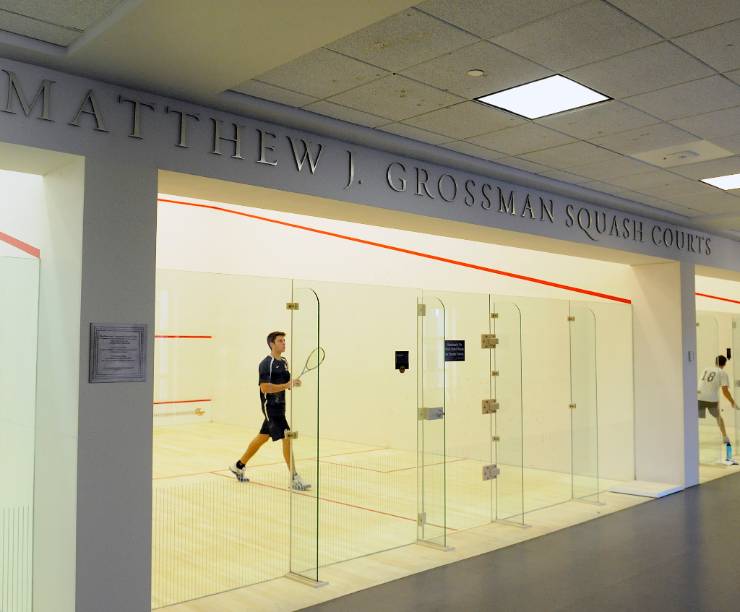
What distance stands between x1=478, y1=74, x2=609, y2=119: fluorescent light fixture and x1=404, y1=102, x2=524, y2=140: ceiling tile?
8 centimetres

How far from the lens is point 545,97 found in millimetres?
4012

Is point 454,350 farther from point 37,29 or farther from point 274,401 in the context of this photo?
point 37,29

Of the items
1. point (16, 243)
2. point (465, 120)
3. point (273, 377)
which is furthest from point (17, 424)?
point (465, 120)

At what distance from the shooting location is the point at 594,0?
9.61ft

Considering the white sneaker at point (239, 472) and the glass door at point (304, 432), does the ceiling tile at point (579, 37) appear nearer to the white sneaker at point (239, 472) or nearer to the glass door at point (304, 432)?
Answer: the glass door at point (304, 432)

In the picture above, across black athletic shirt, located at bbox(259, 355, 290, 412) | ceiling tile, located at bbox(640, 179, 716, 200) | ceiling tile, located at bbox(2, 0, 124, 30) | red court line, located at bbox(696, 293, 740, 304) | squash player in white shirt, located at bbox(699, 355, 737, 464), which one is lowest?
squash player in white shirt, located at bbox(699, 355, 737, 464)

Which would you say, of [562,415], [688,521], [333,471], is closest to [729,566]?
A: [688,521]

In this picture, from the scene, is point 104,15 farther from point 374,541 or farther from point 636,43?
point 374,541

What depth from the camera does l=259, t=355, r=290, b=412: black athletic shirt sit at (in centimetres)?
455

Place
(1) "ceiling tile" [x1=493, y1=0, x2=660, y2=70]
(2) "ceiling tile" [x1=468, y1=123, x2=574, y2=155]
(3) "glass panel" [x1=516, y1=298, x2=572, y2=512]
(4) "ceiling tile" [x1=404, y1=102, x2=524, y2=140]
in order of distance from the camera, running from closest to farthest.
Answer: (1) "ceiling tile" [x1=493, y1=0, x2=660, y2=70]
(4) "ceiling tile" [x1=404, y1=102, x2=524, y2=140]
(2) "ceiling tile" [x1=468, y1=123, x2=574, y2=155]
(3) "glass panel" [x1=516, y1=298, x2=572, y2=512]

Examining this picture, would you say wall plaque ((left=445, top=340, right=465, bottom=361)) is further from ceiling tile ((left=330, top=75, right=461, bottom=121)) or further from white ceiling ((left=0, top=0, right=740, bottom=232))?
ceiling tile ((left=330, top=75, right=461, bottom=121))

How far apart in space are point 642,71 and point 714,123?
1.10 m

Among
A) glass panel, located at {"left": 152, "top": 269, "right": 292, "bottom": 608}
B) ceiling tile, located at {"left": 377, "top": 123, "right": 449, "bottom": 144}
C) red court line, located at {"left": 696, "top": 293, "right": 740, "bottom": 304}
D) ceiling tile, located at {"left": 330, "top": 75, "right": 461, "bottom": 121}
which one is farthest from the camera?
red court line, located at {"left": 696, "top": 293, "right": 740, "bottom": 304}

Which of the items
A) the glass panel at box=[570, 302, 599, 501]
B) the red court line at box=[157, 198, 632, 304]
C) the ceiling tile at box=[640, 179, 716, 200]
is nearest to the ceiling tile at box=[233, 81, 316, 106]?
the ceiling tile at box=[640, 179, 716, 200]
